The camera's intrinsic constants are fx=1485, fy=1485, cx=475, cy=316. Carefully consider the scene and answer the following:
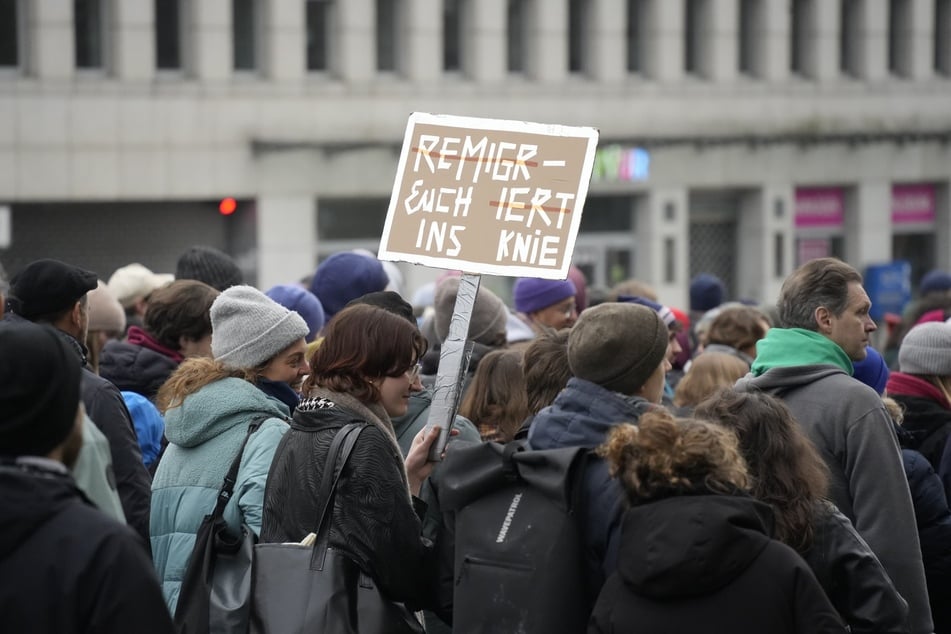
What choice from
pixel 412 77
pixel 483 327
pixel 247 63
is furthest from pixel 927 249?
pixel 483 327

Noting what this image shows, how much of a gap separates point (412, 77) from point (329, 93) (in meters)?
1.51

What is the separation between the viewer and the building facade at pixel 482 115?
23953 millimetres

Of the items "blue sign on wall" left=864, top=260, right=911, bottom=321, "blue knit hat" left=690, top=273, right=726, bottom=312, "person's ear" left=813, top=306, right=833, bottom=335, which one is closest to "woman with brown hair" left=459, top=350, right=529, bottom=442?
"person's ear" left=813, top=306, right=833, bottom=335

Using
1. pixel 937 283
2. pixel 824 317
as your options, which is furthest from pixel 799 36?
pixel 824 317

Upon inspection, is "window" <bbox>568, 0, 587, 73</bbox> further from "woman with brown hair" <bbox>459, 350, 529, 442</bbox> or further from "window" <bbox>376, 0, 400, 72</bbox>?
"woman with brown hair" <bbox>459, 350, 529, 442</bbox>

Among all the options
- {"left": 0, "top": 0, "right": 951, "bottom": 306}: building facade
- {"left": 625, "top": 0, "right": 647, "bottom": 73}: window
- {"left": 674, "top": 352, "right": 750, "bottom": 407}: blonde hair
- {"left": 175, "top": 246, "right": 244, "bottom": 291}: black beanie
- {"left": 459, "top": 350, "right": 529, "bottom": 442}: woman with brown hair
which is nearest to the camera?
{"left": 459, "top": 350, "right": 529, "bottom": 442}: woman with brown hair

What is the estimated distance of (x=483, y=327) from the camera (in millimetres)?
6816

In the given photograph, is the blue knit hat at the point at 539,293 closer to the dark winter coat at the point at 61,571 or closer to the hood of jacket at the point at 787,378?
the hood of jacket at the point at 787,378

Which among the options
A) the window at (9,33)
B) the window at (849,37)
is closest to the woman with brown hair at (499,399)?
the window at (9,33)

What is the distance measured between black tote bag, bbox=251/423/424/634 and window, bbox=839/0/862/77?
2720 cm

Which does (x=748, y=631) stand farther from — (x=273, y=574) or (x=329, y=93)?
(x=329, y=93)

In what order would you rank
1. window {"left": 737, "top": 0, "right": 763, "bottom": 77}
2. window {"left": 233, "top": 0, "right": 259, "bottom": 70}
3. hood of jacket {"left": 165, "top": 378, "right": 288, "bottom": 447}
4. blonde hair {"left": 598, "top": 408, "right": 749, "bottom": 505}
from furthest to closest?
1. window {"left": 737, "top": 0, "right": 763, "bottom": 77}
2. window {"left": 233, "top": 0, "right": 259, "bottom": 70}
3. hood of jacket {"left": 165, "top": 378, "right": 288, "bottom": 447}
4. blonde hair {"left": 598, "top": 408, "right": 749, "bottom": 505}

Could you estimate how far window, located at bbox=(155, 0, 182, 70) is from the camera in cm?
2462

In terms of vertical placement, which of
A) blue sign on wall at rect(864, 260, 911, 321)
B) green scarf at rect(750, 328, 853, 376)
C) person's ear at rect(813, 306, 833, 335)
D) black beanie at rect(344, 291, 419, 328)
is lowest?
blue sign on wall at rect(864, 260, 911, 321)
